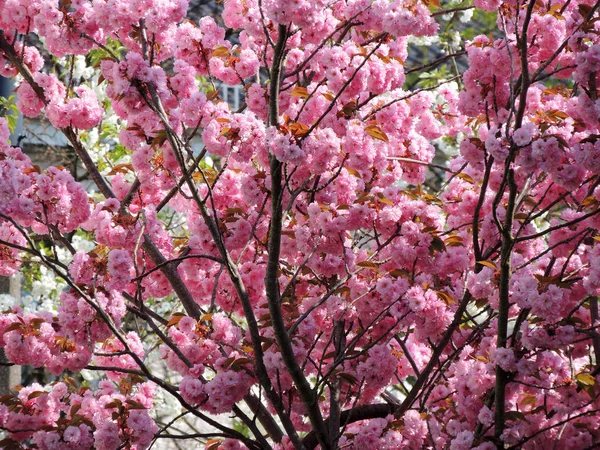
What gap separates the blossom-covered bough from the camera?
289 centimetres

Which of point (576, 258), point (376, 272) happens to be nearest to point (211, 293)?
point (376, 272)

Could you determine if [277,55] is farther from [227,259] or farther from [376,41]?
[376,41]

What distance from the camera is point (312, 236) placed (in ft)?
10.7

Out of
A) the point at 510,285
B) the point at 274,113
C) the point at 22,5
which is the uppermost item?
the point at 22,5

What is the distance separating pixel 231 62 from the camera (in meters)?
3.46

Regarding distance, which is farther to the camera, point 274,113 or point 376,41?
point 376,41

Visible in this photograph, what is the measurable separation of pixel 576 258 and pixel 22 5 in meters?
2.52

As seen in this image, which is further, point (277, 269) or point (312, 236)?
point (312, 236)

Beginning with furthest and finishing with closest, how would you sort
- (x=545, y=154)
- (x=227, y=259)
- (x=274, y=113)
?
(x=227, y=259) → (x=274, y=113) → (x=545, y=154)

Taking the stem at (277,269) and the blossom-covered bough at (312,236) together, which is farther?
the blossom-covered bough at (312,236)

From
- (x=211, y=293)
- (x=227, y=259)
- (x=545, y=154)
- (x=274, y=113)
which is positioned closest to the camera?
(x=545, y=154)

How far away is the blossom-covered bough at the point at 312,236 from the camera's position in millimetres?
2891

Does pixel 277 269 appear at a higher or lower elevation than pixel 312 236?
lower

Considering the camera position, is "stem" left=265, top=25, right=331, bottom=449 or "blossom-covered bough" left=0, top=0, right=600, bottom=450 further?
"blossom-covered bough" left=0, top=0, right=600, bottom=450
